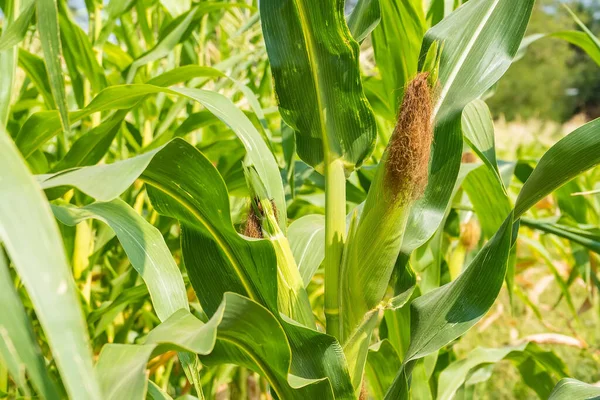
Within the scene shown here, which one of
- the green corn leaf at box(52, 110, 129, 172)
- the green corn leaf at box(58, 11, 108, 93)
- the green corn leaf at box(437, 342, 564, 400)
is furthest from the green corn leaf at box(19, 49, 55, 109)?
the green corn leaf at box(437, 342, 564, 400)

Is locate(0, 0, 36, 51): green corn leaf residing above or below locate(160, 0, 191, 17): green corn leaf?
below

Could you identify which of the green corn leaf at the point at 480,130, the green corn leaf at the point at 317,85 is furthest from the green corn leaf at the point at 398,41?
the green corn leaf at the point at 317,85

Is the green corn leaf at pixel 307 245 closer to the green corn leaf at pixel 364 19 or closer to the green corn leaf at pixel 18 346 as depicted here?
the green corn leaf at pixel 364 19

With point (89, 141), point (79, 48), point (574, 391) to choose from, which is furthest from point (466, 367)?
point (79, 48)

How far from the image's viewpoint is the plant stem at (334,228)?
0.52 m

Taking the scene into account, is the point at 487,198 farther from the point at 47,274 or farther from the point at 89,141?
the point at 47,274

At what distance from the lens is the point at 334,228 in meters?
0.52

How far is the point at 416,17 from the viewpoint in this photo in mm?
701

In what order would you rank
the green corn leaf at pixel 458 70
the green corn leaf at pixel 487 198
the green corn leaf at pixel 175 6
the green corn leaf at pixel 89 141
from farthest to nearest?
1. the green corn leaf at pixel 175 6
2. the green corn leaf at pixel 487 198
3. the green corn leaf at pixel 89 141
4. the green corn leaf at pixel 458 70

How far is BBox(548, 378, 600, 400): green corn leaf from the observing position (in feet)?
1.81

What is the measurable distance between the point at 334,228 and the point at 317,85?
0.12m

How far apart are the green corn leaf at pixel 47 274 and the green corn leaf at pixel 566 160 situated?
0.38 meters

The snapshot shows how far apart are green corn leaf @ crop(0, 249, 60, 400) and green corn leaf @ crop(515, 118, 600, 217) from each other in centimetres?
39

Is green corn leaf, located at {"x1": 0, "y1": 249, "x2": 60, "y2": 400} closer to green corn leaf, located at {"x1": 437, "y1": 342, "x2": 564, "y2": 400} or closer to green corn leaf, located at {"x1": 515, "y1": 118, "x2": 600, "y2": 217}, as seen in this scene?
green corn leaf, located at {"x1": 515, "y1": 118, "x2": 600, "y2": 217}
